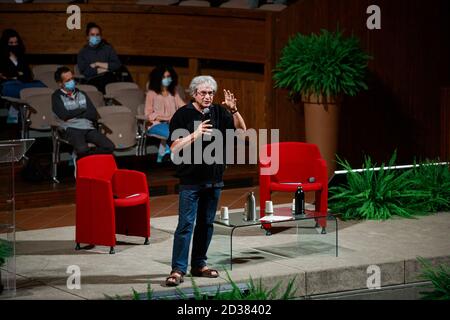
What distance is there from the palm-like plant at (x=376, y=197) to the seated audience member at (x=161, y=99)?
2381 mm

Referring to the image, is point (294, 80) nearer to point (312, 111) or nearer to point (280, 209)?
point (312, 111)

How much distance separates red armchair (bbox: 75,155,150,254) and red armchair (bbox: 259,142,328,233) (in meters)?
1.10

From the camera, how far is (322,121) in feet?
37.7

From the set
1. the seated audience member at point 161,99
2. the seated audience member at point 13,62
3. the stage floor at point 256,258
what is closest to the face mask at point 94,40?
the seated audience member at point 13,62

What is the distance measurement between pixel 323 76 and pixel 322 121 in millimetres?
535

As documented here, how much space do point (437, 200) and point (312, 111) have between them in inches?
78.5

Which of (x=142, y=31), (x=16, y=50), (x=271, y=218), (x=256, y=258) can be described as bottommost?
(x=256, y=258)

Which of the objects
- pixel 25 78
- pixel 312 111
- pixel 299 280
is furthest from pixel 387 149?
pixel 299 280

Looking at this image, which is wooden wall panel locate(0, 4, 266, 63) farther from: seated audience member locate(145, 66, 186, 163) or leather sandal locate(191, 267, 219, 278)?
leather sandal locate(191, 267, 219, 278)

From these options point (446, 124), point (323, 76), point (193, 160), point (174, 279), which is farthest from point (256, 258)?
point (446, 124)

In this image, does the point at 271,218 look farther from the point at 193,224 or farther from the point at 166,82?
the point at 166,82

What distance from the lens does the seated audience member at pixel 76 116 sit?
34.9 feet
